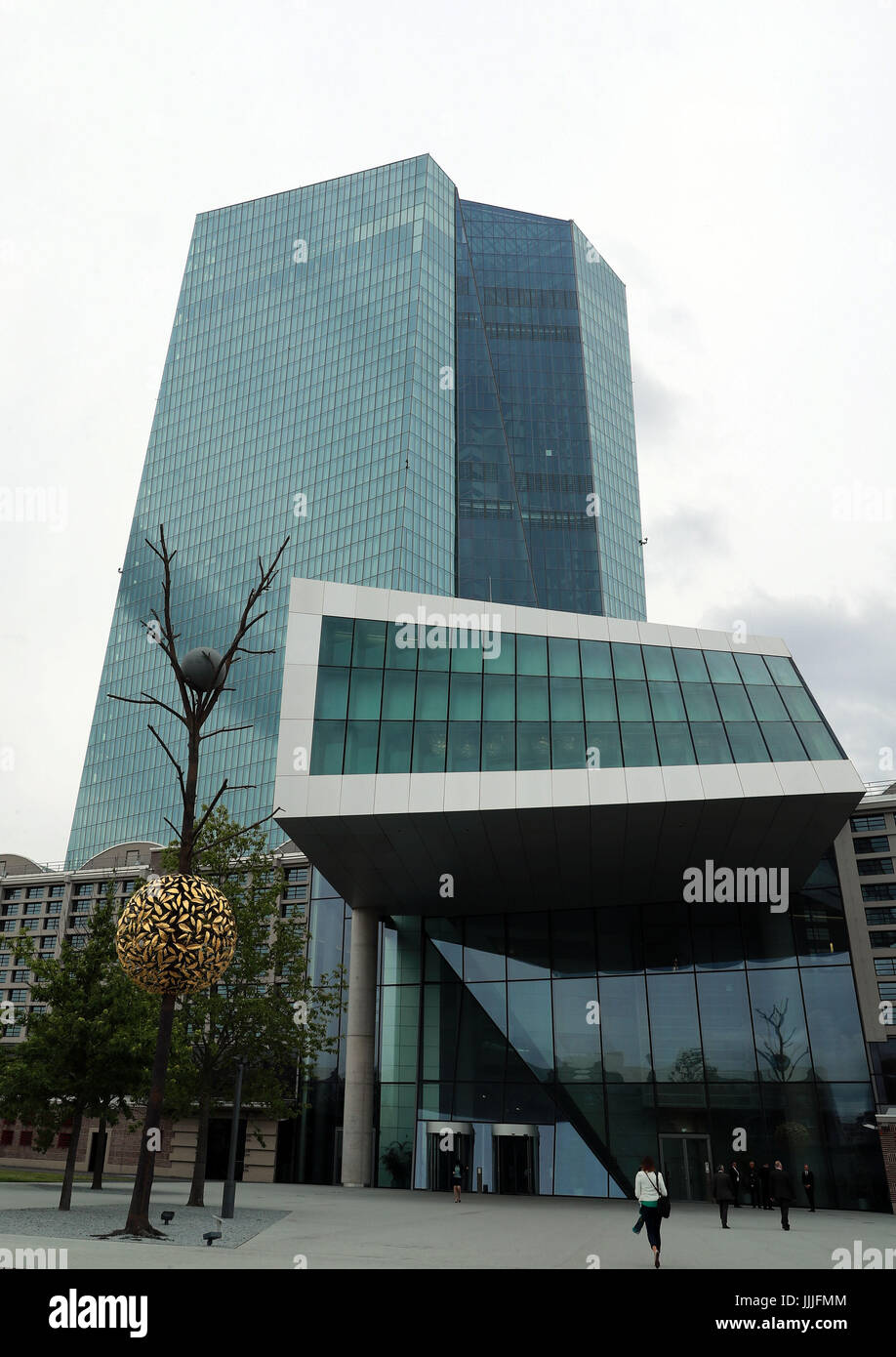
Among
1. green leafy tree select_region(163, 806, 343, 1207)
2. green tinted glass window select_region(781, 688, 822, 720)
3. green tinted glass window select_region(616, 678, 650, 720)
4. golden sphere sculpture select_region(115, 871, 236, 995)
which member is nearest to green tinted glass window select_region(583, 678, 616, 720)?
green tinted glass window select_region(616, 678, 650, 720)

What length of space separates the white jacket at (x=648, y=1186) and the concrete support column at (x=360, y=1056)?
20.1 meters

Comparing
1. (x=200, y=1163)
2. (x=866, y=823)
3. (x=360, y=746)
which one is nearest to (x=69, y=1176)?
(x=200, y=1163)

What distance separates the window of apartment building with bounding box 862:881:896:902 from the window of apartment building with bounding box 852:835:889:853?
1.46 meters

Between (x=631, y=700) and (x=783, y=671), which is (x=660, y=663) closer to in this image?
(x=631, y=700)

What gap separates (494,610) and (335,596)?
4.62 m

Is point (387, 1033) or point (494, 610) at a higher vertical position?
point (494, 610)

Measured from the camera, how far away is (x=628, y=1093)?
3098 centimetres

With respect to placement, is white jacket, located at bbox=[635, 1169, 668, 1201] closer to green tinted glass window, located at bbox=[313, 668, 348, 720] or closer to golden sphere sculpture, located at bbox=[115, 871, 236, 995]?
golden sphere sculpture, located at bbox=[115, 871, 236, 995]

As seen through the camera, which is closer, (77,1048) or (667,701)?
(77,1048)

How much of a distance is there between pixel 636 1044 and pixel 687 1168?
3790 millimetres

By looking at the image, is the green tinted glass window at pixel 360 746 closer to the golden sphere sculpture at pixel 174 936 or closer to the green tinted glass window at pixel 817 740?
the green tinted glass window at pixel 817 740

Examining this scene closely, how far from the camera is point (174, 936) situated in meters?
11.2
